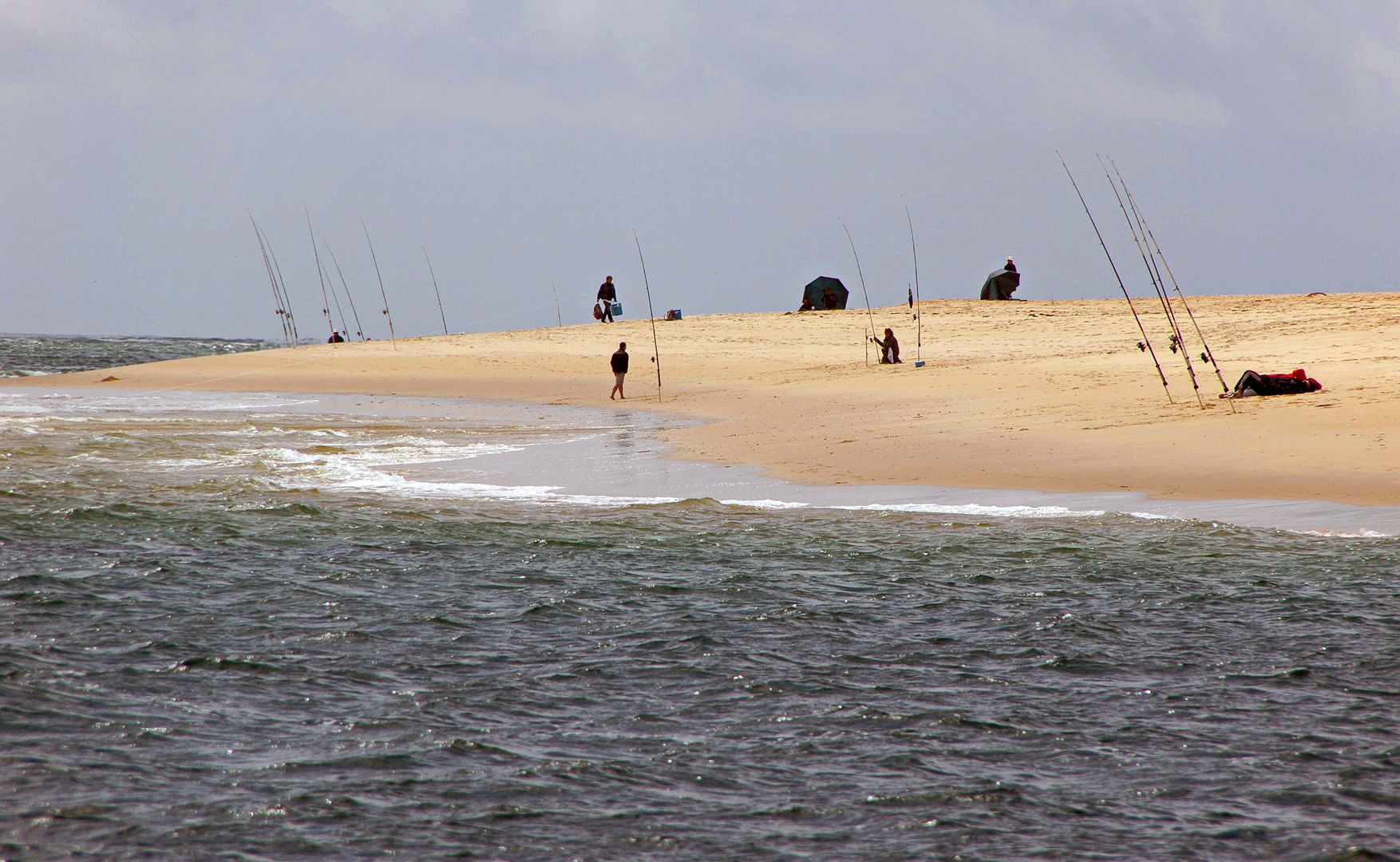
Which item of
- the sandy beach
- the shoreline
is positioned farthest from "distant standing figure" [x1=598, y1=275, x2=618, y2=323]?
the shoreline

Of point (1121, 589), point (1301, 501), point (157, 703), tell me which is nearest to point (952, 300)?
point (1301, 501)

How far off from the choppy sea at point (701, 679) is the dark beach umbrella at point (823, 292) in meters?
30.6

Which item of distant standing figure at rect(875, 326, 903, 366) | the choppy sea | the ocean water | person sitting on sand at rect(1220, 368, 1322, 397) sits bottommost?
the choppy sea

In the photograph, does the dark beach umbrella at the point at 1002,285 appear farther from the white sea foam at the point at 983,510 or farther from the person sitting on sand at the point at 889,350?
the white sea foam at the point at 983,510

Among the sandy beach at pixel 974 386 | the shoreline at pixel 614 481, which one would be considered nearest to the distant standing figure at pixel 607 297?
the sandy beach at pixel 974 386

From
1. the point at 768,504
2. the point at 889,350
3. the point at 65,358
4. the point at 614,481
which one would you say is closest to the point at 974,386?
the point at 889,350

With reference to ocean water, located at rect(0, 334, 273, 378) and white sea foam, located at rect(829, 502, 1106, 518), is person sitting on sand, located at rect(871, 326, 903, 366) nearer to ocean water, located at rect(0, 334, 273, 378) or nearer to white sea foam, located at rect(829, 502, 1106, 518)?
white sea foam, located at rect(829, 502, 1106, 518)

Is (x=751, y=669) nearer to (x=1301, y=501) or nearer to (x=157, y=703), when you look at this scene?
(x=157, y=703)

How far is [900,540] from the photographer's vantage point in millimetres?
9102

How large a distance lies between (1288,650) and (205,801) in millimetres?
5197

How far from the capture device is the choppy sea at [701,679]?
420 cm

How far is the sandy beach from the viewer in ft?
39.2

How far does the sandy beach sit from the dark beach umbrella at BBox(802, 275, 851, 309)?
2.06 meters

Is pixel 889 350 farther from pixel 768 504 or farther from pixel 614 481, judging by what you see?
pixel 768 504
